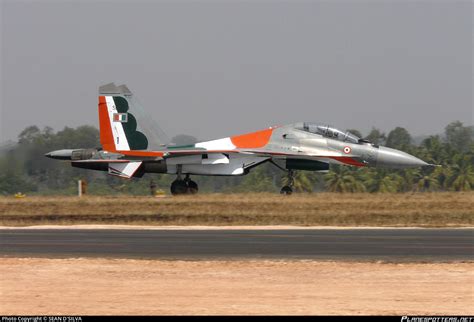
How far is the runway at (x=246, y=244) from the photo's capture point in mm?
18109

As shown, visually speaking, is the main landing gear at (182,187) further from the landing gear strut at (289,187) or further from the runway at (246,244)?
the runway at (246,244)

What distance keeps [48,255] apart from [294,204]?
12.5m

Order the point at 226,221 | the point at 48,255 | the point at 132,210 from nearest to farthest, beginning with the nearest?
the point at 48,255
the point at 226,221
the point at 132,210

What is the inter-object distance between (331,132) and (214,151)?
500cm

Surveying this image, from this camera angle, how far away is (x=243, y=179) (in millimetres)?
56688

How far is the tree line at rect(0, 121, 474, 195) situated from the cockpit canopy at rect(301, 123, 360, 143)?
26.6 feet

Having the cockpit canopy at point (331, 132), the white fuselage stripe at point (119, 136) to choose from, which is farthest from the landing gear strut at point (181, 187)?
the cockpit canopy at point (331, 132)

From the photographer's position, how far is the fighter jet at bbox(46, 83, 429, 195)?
3347 centimetres

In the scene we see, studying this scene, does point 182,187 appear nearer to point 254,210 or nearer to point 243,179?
point 254,210

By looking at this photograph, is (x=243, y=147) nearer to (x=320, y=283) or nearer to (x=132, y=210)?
(x=132, y=210)

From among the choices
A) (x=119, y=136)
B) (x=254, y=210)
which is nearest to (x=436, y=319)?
(x=254, y=210)

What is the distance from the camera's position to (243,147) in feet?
112

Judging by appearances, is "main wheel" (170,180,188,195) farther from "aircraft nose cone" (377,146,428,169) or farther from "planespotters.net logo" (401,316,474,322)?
"planespotters.net logo" (401,316,474,322)

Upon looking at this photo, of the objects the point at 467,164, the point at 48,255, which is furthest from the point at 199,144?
the point at 467,164
